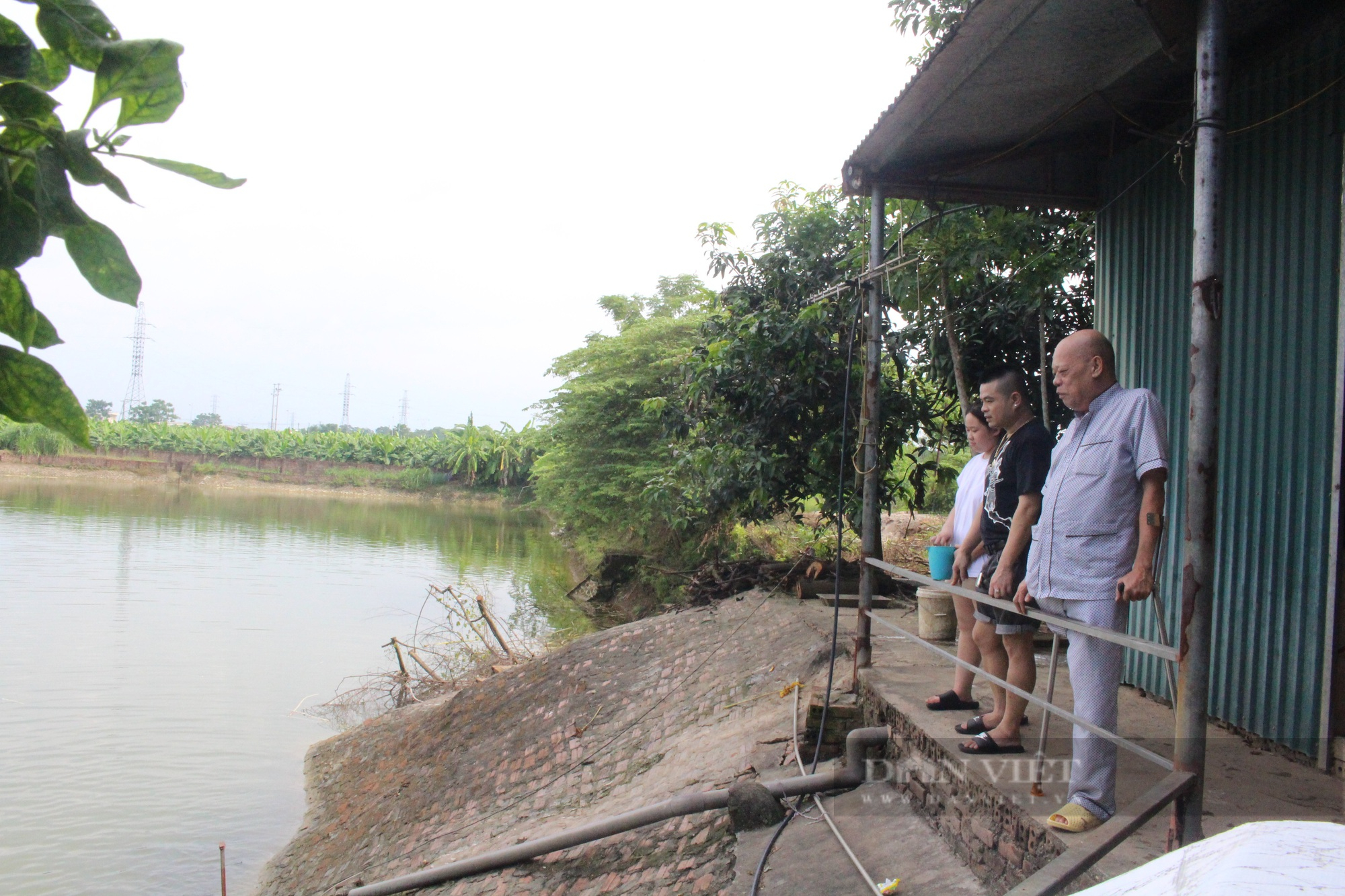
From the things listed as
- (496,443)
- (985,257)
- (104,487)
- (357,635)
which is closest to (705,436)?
(985,257)

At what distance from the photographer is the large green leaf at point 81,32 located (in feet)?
2.12

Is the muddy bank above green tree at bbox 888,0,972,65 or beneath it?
beneath

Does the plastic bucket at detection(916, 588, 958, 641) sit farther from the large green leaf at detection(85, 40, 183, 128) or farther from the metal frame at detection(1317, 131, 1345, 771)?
the large green leaf at detection(85, 40, 183, 128)

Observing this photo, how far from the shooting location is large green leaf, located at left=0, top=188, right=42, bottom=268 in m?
0.60

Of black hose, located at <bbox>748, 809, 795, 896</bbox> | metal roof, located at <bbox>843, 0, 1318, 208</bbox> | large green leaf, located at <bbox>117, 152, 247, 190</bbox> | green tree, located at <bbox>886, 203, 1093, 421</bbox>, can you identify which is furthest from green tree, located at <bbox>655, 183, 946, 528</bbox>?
large green leaf, located at <bbox>117, 152, 247, 190</bbox>

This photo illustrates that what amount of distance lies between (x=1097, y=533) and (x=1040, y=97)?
7.58 ft

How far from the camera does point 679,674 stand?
22.4 feet

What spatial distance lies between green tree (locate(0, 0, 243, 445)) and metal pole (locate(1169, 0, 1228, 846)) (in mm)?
2313

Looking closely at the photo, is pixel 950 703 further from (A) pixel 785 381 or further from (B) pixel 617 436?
(B) pixel 617 436

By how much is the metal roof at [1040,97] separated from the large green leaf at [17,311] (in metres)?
2.80

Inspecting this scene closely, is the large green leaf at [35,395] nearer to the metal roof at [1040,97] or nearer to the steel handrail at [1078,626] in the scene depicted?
the steel handrail at [1078,626]

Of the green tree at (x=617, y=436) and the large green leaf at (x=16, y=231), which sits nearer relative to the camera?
the large green leaf at (x=16, y=231)

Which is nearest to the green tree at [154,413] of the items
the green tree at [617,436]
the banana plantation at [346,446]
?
the banana plantation at [346,446]

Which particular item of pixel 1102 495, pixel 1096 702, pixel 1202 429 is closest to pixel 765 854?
pixel 1096 702
